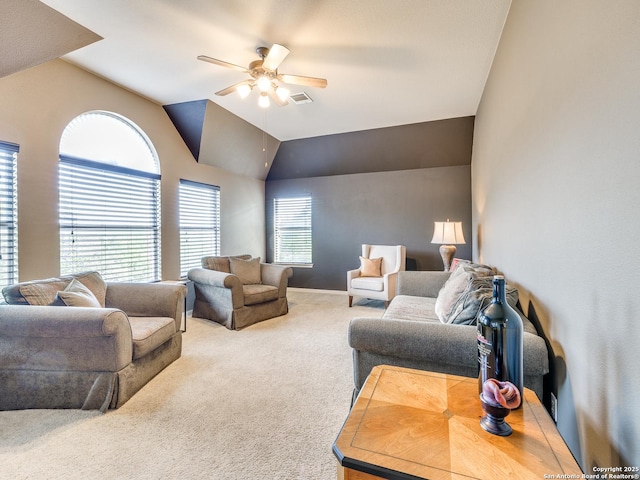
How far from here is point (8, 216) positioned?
2.48 m

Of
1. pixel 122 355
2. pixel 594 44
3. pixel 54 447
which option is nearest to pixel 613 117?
pixel 594 44

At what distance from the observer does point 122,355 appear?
2039mm

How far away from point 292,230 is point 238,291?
274 cm

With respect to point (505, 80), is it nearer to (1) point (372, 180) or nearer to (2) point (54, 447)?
(1) point (372, 180)

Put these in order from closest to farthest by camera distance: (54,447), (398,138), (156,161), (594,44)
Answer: (594,44), (54,447), (156,161), (398,138)

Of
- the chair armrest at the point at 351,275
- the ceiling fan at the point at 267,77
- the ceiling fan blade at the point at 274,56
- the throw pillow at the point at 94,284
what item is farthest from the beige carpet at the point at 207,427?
the ceiling fan blade at the point at 274,56

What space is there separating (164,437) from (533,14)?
10.5 feet

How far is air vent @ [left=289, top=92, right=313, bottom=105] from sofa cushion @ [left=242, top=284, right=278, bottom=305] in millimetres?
2478

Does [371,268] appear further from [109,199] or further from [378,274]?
[109,199]

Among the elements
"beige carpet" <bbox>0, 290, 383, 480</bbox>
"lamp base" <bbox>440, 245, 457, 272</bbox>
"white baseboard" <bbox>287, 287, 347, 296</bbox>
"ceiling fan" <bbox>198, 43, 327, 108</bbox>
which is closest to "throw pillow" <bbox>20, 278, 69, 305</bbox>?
"beige carpet" <bbox>0, 290, 383, 480</bbox>

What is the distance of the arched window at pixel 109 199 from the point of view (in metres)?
2.97

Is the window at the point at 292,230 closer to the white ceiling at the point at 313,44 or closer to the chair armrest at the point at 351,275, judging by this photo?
the chair armrest at the point at 351,275

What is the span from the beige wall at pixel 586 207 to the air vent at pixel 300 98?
228 cm

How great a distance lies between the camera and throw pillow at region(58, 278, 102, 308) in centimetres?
213
